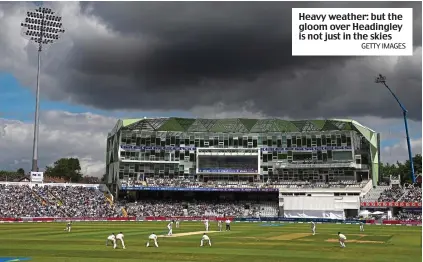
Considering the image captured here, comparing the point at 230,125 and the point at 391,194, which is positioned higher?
the point at 230,125

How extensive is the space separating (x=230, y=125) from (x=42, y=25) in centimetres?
4782

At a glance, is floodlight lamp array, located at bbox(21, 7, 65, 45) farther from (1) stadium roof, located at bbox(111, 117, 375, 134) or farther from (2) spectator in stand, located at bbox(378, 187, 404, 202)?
(2) spectator in stand, located at bbox(378, 187, 404, 202)

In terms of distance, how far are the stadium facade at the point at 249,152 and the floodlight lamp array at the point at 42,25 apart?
27.4 metres

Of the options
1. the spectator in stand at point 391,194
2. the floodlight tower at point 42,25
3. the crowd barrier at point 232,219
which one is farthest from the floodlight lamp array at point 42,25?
the spectator in stand at point 391,194

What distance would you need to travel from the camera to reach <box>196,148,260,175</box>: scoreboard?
116688mm

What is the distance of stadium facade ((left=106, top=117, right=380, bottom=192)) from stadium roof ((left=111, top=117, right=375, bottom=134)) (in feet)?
0.77

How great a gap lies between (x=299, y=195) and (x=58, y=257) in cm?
7615

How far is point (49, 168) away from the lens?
620 ft

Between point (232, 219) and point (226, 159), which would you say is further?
point (226, 159)

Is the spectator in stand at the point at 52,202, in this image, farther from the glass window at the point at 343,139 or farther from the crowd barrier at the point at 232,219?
the glass window at the point at 343,139

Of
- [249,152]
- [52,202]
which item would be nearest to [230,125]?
[249,152]

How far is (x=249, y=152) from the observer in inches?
4606

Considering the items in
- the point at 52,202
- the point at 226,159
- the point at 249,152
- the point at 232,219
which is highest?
the point at 249,152

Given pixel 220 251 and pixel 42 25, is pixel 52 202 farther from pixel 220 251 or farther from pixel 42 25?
pixel 220 251
